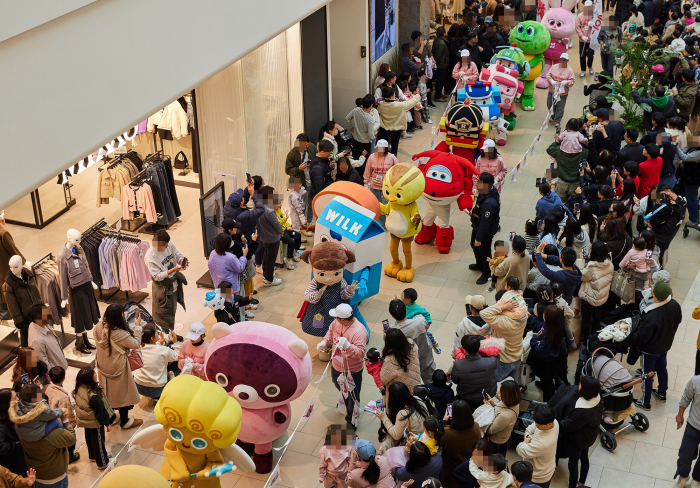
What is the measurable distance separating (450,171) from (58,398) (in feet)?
17.9

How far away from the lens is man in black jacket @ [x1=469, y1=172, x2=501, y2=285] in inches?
351

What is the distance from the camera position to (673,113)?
11.1 meters

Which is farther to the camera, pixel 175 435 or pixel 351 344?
pixel 351 344

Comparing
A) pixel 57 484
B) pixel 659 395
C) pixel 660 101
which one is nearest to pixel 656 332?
pixel 659 395

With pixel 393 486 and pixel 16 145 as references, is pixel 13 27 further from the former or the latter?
pixel 393 486

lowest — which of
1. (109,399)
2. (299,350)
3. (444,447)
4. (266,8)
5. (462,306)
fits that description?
(462,306)

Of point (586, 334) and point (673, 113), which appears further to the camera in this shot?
point (673, 113)

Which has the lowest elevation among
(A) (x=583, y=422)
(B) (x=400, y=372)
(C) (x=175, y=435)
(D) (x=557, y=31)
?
(A) (x=583, y=422)

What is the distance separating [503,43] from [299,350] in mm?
11424

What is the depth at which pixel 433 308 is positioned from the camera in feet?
29.7

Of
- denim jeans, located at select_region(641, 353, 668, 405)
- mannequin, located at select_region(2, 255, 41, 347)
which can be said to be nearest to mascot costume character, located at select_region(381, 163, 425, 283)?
denim jeans, located at select_region(641, 353, 668, 405)

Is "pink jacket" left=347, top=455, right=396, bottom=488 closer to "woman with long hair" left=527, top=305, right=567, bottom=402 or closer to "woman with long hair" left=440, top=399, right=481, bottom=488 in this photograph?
"woman with long hair" left=440, top=399, right=481, bottom=488

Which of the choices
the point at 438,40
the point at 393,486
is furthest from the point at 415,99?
the point at 393,486

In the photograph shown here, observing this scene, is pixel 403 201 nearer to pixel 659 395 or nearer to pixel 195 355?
pixel 195 355
